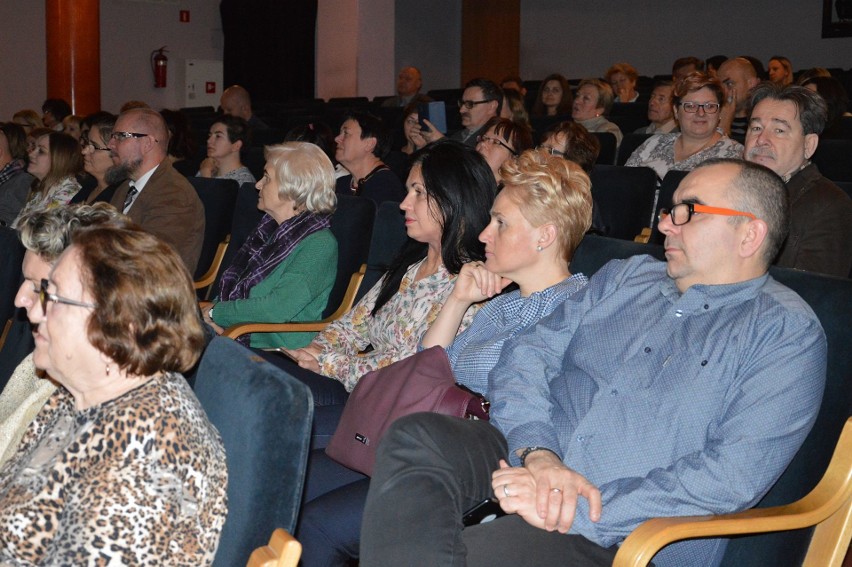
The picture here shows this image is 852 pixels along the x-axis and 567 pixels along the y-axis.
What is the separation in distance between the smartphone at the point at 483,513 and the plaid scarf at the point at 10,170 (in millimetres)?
4667

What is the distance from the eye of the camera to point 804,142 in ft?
9.08

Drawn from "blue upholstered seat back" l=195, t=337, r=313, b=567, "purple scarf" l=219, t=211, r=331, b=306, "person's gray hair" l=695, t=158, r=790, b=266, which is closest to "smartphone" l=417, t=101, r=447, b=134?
"purple scarf" l=219, t=211, r=331, b=306

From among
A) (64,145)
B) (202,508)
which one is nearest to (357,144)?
(64,145)

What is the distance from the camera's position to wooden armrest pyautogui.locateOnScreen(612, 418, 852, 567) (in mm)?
1477

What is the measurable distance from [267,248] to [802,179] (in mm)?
1765

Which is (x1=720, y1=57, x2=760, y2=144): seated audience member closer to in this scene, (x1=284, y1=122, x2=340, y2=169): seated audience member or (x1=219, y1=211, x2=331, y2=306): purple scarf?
(x1=284, y1=122, x2=340, y2=169): seated audience member

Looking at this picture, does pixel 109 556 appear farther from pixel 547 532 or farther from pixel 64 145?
pixel 64 145

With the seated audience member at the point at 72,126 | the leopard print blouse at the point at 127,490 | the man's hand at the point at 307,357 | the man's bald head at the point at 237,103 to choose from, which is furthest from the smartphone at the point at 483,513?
the man's bald head at the point at 237,103

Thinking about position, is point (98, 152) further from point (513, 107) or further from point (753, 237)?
point (753, 237)

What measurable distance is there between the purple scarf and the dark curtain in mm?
10750

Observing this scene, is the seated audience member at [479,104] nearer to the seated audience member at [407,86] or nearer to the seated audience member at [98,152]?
the seated audience member at [98,152]

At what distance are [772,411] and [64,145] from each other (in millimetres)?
4489

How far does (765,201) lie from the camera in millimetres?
1799

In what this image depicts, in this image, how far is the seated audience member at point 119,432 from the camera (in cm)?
125
